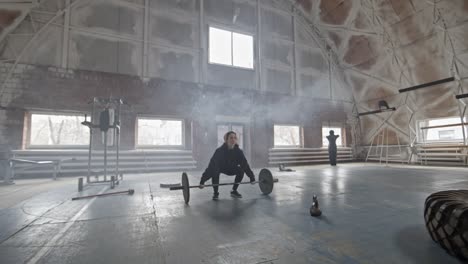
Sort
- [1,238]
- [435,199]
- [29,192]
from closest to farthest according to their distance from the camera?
[435,199]
[1,238]
[29,192]

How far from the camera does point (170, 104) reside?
7492 millimetres

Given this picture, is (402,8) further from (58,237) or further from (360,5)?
(58,237)

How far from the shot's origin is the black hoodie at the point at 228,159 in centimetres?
329

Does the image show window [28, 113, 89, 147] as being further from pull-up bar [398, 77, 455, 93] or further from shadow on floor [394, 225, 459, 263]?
pull-up bar [398, 77, 455, 93]

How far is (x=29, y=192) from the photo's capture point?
3795 mm

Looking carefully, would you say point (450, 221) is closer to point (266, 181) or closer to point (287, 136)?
point (266, 181)

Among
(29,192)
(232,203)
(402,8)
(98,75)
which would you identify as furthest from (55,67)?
(402,8)

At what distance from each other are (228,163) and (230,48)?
22.1 ft

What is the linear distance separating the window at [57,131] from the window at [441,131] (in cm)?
1209

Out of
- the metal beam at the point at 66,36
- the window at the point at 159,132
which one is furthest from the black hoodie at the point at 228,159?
the metal beam at the point at 66,36

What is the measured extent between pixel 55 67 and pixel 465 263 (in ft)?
29.0

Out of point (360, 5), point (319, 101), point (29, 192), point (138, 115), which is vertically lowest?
point (29, 192)

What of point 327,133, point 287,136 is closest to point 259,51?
point 287,136

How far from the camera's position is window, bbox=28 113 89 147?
6.25 meters
